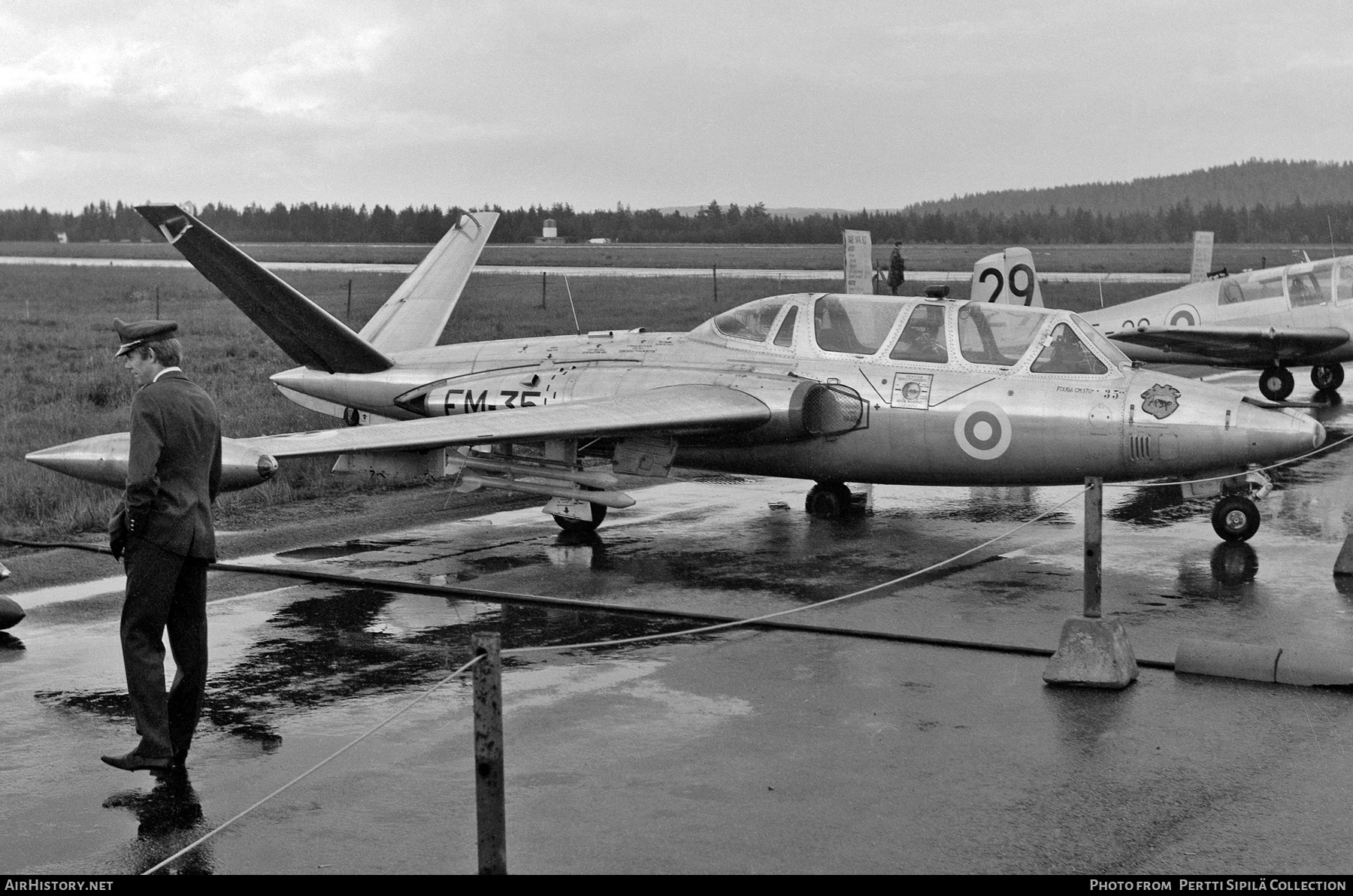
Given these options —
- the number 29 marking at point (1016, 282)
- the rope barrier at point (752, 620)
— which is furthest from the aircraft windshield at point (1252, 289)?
the rope barrier at point (752, 620)

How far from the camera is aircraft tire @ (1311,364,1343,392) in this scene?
77.2ft

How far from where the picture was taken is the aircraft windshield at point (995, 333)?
12086mm

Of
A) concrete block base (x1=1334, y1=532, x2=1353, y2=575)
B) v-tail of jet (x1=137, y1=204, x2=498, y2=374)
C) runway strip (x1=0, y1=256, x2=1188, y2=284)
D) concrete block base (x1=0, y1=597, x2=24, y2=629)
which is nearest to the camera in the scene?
concrete block base (x1=0, y1=597, x2=24, y2=629)

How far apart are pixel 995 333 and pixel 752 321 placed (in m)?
2.40

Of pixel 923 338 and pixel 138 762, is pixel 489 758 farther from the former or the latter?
pixel 923 338

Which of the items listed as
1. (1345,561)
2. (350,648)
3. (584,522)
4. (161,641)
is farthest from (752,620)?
(1345,561)

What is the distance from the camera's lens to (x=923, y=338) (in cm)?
1245

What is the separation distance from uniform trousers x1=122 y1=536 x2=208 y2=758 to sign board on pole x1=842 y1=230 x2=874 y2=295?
1838cm

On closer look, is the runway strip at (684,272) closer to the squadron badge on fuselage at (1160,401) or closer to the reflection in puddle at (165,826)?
the squadron badge on fuselage at (1160,401)

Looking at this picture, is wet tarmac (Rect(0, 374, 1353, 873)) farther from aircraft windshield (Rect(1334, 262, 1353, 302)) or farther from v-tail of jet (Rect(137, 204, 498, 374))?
A: aircraft windshield (Rect(1334, 262, 1353, 302))

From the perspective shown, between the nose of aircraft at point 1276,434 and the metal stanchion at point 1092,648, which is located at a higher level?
the nose of aircraft at point 1276,434

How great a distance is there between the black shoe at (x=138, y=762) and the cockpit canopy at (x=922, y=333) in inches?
302

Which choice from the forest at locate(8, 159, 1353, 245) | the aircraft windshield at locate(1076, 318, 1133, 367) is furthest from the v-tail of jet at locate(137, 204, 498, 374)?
the forest at locate(8, 159, 1353, 245)

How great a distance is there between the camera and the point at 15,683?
315 inches
